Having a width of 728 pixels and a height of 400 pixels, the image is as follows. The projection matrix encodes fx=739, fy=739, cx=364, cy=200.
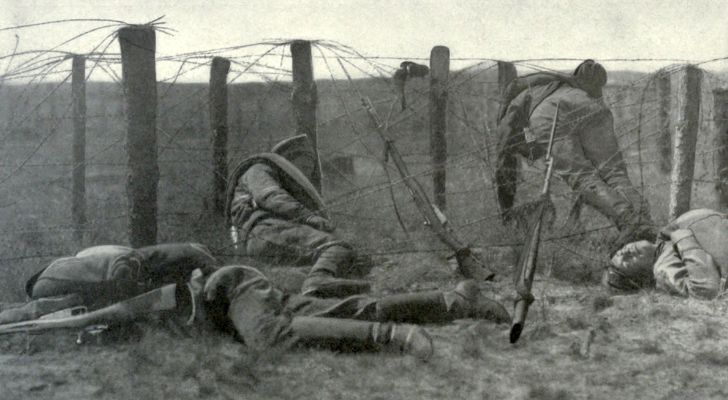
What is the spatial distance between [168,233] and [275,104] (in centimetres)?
824

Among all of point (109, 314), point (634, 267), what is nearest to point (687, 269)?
point (634, 267)

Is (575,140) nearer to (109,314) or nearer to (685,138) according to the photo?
(685,138)

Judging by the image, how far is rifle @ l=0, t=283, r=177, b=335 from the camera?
3818mm

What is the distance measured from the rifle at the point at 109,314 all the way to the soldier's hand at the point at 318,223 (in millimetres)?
1847

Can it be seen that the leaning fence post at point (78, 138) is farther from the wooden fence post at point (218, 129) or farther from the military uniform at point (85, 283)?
the military uniform at point (85, 283)

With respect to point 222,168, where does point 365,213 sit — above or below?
below

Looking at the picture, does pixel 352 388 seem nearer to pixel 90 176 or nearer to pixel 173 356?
pixel 173 356

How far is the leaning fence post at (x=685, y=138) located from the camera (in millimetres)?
5766

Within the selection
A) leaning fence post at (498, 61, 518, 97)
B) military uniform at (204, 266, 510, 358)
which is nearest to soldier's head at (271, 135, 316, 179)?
leaning fence post at (498, 61, 518, 97)

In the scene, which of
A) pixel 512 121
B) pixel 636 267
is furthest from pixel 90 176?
pixel 636 267

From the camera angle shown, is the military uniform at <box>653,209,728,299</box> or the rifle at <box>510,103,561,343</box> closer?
the rifle at <box>510,103,561,343</box>

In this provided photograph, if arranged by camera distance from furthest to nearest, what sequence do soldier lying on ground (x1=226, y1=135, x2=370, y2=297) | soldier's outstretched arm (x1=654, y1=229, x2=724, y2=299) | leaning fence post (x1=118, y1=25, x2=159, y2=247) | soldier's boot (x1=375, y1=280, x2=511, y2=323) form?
soldier lying on ground (x1=226, y1=135, x2=370, y2=297) < leaning fence post (x1=118, y1=25, x2=159, y2=247) < soldier's outstretched arm (x1=654, y1=229, x2=724, y2=299) < soldier's boot (x1=375, y1=280, x2=511, y2=323)

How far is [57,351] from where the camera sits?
3.84 metres

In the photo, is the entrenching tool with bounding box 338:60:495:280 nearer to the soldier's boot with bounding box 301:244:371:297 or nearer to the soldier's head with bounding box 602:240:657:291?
the soldier's boot with bounding box 301:244:371:297
